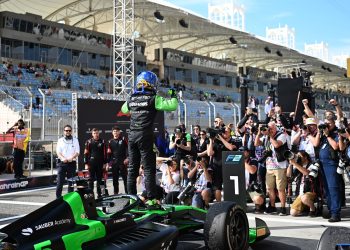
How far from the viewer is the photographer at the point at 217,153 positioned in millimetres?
8438

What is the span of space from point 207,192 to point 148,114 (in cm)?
264

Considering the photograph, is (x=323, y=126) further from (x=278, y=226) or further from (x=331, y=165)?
(x=278, y=226)

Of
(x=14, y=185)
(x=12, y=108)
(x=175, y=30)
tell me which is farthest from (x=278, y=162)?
(x=175, y=30)

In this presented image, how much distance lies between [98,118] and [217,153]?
8041mm

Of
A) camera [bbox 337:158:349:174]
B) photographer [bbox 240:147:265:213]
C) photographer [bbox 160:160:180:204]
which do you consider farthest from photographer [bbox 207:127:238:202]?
camera [bbox 337:158:349:174]

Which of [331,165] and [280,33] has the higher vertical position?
[280,33]

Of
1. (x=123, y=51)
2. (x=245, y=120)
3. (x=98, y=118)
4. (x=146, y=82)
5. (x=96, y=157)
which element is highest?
(x=123, y=51)

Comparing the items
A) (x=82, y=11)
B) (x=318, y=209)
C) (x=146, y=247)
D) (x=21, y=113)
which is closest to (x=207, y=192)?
(x=318, y=209)

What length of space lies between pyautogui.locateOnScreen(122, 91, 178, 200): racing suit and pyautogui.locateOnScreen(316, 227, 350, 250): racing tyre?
257 centimetres

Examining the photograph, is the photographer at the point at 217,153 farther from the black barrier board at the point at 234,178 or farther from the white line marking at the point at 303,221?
the black barrier board at the point at 234,178

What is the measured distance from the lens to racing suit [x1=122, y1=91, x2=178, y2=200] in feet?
19.2

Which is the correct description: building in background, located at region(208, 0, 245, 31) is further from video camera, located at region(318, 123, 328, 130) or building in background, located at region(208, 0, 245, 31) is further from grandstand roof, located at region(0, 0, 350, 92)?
video camera, located at region(318, 123, 328, 130)

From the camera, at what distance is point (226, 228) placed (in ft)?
14.9

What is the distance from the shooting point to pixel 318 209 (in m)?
7.56
